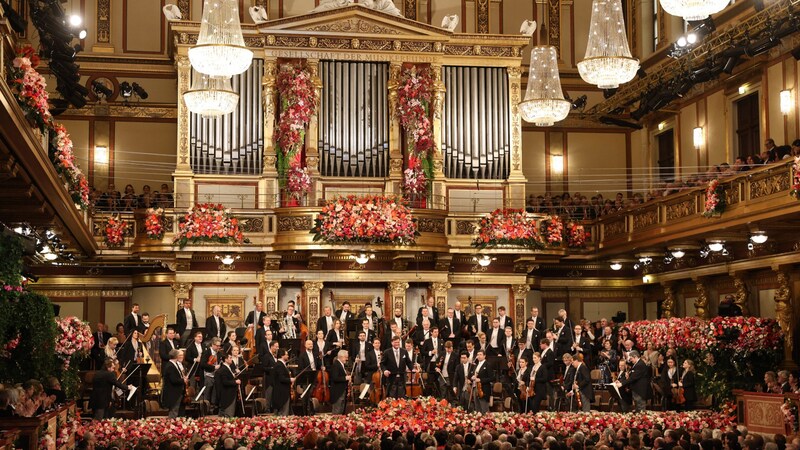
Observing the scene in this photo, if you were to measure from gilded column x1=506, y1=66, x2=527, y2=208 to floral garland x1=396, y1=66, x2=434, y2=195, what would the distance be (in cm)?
184

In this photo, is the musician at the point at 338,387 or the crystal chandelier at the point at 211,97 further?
the musician at the point at 338,387

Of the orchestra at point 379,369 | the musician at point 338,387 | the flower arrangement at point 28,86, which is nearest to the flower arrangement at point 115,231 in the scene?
the orchestra at point 379,369

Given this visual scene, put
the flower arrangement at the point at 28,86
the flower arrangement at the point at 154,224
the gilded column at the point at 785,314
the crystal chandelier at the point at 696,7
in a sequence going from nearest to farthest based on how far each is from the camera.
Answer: the crystal chandelier at the point at 696,7, the flower arrangement at the point at 28,86, the gilded column at the point at 785,314, the flower arrangement at the point at 154,224

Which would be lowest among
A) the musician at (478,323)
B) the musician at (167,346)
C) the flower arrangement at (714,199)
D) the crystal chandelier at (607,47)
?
the musician at (167,346)

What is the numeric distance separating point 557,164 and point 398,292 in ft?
21.7

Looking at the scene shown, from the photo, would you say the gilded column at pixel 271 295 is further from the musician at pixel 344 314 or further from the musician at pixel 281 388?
the musician at pixel 281 388

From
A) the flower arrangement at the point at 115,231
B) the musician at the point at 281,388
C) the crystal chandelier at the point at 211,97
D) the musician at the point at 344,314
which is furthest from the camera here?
the flower arrangement at the point at 115,231

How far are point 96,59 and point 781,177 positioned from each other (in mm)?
16268

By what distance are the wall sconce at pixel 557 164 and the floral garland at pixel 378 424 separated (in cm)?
1178

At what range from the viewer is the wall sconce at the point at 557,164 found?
90.9 ft

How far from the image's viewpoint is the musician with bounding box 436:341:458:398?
18.8 meters

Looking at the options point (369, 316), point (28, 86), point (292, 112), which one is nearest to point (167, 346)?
point (369, 316)

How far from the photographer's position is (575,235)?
2389cm

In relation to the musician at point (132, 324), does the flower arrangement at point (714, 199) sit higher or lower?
higher
